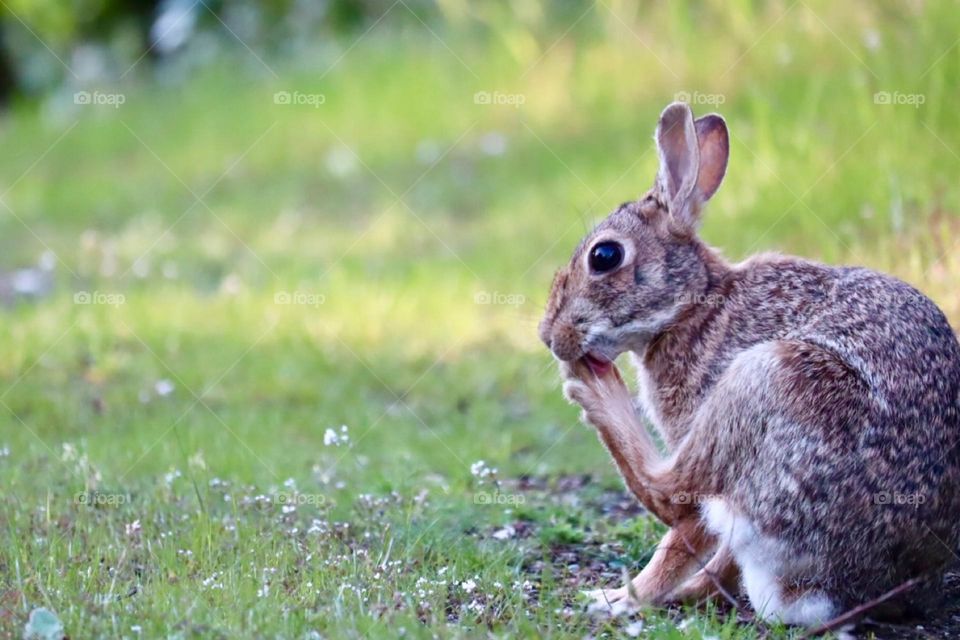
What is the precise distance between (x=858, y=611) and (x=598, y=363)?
130 centimetres

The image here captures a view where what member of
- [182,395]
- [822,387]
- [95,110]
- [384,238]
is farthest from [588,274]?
[95,110]

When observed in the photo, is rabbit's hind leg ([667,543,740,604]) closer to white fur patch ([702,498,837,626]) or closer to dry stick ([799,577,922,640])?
white fur patch ([702,498,837,626])

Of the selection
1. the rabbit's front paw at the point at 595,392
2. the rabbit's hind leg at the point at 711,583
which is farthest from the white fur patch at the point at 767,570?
the rabbit's front paw at the point at 595,392

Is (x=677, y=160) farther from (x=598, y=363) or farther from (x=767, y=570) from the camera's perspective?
(x=767, y=570)

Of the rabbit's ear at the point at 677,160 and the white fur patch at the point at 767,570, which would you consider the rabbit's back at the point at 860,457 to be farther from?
the rabbit's ear at the point at 677,160

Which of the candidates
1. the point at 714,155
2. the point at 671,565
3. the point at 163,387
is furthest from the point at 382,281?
the point at 671,565

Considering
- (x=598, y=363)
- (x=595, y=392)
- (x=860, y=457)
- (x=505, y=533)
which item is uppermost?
(x=598, y=363)

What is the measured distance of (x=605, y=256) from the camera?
4.86 metres

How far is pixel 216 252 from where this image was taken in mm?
9859

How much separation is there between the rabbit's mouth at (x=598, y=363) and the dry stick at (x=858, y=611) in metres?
1.20

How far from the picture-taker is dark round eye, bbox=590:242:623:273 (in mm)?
4859

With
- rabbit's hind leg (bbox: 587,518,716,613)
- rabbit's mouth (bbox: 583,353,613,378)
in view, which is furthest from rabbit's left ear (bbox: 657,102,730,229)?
rabbit's hind leg (bbox: 587,518,716,613)

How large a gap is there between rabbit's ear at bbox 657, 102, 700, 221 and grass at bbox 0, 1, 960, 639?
128 cm

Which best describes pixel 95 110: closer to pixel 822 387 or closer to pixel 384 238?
pixel 384 238
